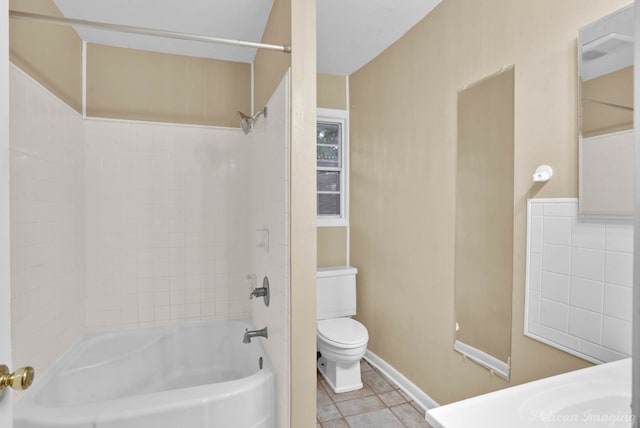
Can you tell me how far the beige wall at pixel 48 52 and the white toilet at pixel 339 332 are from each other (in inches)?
85.0

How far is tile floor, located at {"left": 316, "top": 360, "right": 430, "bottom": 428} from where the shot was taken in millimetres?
2041

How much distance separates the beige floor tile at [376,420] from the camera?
6.62ft

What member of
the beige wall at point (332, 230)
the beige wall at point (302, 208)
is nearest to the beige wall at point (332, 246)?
the beige wall at point (332, 230)

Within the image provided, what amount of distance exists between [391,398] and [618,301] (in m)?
1.65

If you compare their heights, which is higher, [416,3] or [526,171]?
[416,3]

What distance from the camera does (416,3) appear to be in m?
2.01

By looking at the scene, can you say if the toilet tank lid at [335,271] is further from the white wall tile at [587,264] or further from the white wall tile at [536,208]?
the white wall tile at [587,264]

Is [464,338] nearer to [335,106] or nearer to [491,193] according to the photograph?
[491,193]

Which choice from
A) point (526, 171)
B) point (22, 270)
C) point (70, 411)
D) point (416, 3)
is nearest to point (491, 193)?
point (526, 171)

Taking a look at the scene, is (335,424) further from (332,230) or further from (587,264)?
(587,264)

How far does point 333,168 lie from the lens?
10.3ft

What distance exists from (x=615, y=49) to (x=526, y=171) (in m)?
0.56

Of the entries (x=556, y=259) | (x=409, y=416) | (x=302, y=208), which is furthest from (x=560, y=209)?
(x=409, y=416)

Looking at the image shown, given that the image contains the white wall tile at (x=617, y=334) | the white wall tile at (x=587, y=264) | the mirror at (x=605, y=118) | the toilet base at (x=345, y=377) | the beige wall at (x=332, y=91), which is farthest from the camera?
the beige wall at (x=332, y=91)
